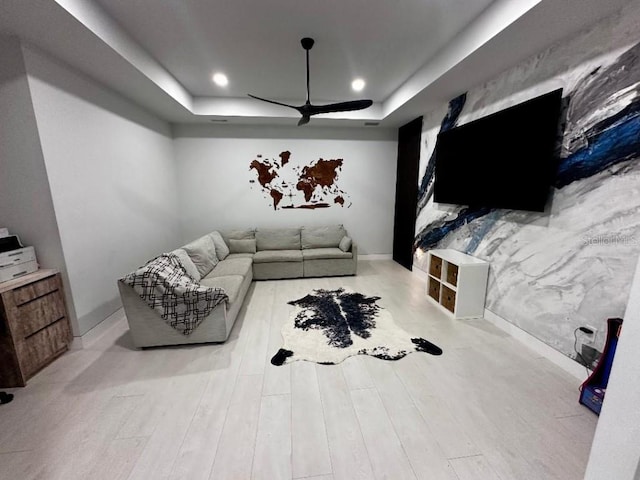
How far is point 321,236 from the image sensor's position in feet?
15.7

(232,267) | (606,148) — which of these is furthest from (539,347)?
(232,267)

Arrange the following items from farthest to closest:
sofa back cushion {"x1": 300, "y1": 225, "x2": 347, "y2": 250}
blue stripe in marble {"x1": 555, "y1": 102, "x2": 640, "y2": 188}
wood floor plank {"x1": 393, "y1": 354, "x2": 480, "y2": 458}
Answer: sofa back cushion {"x1": 300, "y1": 225, "x2": 347, "y2": 250}
blue stripe in marble {"x1": 555, "y1": 102, "x2": 640, "y2": 188}
wood floor plank {"x1": 393, "y1": 354, "x2": 480, "y2": 458}

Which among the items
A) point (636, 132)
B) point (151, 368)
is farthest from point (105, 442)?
point (636, 132)

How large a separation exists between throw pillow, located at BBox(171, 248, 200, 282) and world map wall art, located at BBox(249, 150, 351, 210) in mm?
2218

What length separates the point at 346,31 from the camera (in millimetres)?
2453

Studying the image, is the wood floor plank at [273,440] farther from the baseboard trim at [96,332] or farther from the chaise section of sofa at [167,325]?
the baseboard trim at [96,332]

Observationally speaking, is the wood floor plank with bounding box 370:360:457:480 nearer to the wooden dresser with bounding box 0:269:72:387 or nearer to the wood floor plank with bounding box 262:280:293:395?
the wood floor plank with bounding box 262:280:293:395

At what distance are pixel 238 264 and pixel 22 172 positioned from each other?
227cm

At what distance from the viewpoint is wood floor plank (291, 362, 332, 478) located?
143 centimetres

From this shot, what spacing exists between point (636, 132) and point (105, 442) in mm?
3751

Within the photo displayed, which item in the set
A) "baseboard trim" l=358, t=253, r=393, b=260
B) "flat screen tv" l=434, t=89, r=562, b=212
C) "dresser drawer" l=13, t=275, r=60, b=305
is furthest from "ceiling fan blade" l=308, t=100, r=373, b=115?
"baseboard trim" l=358, t=253, r=393, b=260

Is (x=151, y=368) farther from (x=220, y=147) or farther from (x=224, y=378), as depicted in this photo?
(x=220, y=147)

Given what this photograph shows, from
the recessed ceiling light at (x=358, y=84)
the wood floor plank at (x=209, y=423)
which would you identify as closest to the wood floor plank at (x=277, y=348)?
the wood floor plank at (x=209, y=423)

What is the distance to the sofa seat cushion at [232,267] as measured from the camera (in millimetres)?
3496
